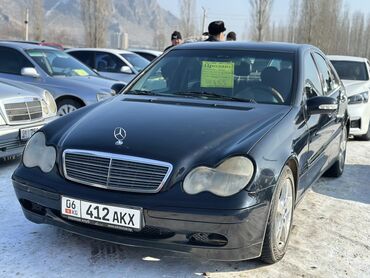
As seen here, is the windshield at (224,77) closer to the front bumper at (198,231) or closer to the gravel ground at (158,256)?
the gravel ground at (158,256)

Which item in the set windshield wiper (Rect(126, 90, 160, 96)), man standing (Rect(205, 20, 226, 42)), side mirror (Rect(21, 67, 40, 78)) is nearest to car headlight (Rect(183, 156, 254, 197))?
windshield wiper (Rect(126, 90, 160, 96))

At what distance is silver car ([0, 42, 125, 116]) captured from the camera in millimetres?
8133

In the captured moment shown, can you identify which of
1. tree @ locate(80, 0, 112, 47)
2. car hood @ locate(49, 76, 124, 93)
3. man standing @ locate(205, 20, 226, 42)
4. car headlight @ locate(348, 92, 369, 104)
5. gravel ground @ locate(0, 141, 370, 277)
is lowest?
gravel ground @ locate(0, 141, 370, 277)

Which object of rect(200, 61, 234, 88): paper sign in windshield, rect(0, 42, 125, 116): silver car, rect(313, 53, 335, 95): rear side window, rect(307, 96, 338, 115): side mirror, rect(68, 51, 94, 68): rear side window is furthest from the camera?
rect(68, 51, 94, 68): rear side window

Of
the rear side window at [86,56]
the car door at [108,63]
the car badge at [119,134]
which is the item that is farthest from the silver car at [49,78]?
the car badge at [119,134]

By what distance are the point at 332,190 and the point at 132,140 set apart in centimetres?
289

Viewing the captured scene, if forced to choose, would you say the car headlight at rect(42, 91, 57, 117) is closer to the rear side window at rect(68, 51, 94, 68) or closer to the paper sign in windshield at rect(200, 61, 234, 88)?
the paper sign in windshield at rect(200, 61, 234, 88)

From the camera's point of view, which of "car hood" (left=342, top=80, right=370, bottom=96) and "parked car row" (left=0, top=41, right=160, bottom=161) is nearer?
"parked car row" (left=0, top=41, right=160, bottom=161)

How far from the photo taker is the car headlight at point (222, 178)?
9.73 feet

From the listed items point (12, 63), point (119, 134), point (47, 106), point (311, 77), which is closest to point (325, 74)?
point (311, 77)

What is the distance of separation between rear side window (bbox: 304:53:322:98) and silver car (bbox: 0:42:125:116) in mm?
3978

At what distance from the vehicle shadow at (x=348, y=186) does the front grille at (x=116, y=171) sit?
107 inches

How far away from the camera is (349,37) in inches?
1870

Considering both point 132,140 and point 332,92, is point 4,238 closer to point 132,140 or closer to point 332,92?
point 132,140
